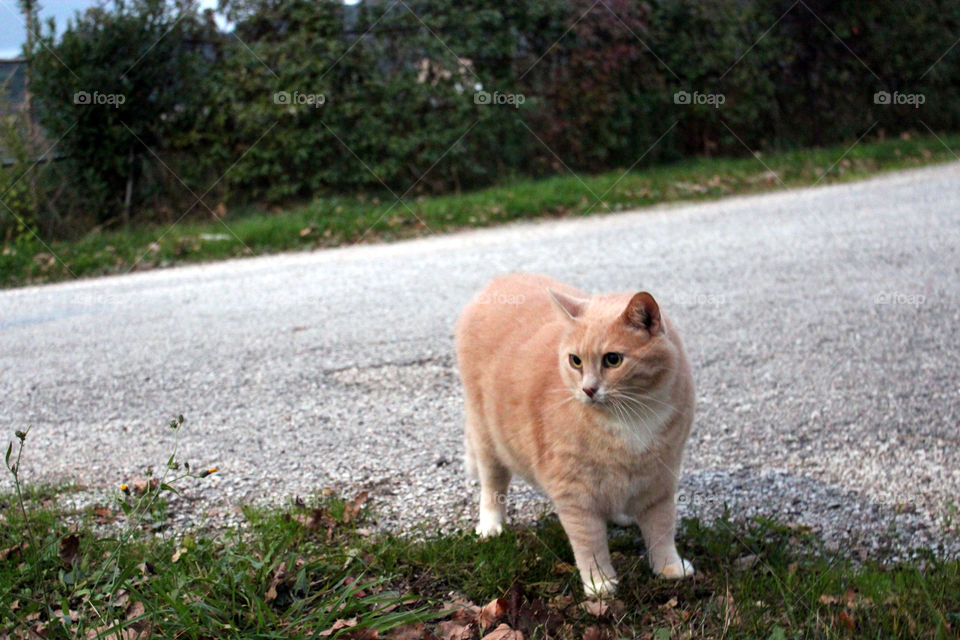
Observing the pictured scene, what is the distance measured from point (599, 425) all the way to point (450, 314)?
375 centimetres

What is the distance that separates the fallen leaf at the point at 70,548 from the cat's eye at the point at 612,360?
200 centimetres

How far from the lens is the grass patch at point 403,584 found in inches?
112

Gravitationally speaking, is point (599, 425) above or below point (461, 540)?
above

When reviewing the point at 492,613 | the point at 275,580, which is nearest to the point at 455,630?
→ the point at 492,613

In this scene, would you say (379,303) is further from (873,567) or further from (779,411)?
(873,567)

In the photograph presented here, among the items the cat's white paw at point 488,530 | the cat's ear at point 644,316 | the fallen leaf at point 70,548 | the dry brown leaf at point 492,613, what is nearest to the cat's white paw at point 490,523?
the cat's white paw at point 488,530

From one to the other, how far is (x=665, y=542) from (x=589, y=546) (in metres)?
0.31

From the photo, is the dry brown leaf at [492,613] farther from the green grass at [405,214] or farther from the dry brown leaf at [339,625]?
the green grass at [405,214]

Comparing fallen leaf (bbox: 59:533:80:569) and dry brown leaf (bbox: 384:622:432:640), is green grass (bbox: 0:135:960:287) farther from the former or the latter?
dry brown leaf (bbox: 384:622:432:640)

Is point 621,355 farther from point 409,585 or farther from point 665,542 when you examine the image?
point 409,585

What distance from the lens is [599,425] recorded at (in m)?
3.24

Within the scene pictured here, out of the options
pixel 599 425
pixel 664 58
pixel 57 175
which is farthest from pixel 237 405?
pixel 664 58

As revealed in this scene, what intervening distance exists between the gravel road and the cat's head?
1045mm

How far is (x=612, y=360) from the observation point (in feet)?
10.3
